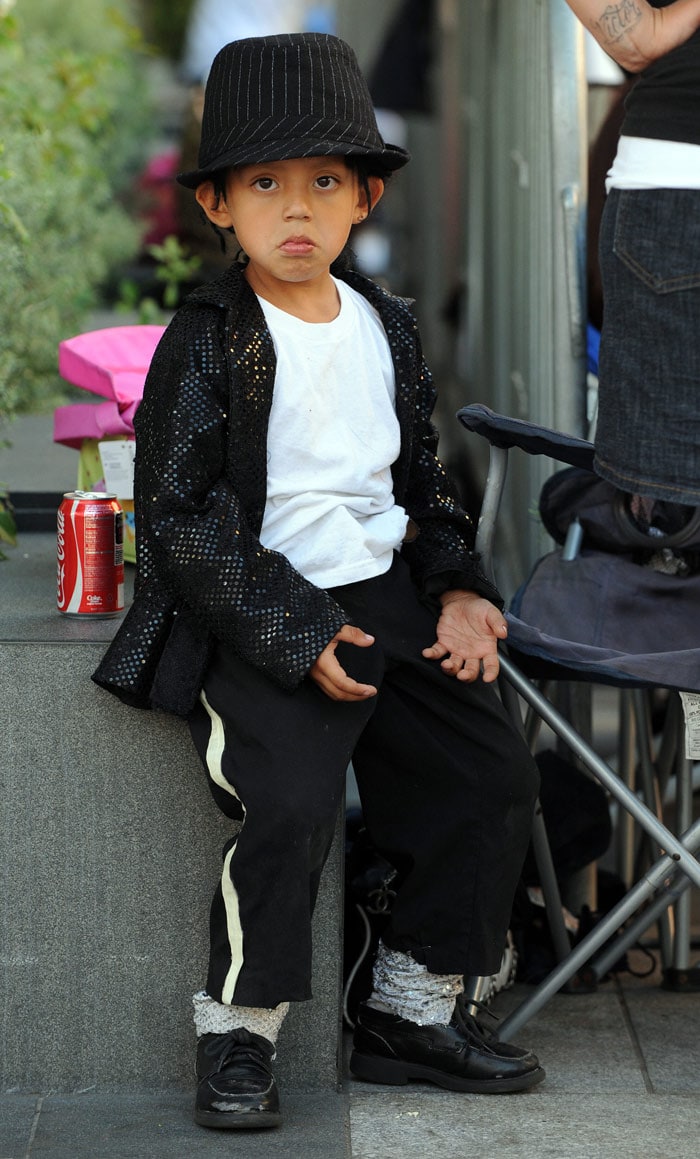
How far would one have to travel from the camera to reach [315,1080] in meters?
2.65

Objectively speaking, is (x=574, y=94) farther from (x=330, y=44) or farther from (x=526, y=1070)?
(x=526, y=1070)

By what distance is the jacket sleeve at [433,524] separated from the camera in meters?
2.68

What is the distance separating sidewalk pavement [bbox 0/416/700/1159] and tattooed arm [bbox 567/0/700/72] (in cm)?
177

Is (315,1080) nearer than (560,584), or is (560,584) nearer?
(315,1080)

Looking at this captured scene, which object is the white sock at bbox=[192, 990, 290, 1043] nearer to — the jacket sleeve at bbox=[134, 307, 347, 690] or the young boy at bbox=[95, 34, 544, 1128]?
the young boy at bbox=[95, 34, 544, 1128]

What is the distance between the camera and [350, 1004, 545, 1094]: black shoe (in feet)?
8.64

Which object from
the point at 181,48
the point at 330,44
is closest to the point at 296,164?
the point at 330,44

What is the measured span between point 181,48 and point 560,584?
24561 mm

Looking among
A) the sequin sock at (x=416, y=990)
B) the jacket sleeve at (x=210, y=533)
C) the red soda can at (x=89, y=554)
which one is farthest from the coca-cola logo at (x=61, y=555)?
the sequin sock at (x=416, y=990)

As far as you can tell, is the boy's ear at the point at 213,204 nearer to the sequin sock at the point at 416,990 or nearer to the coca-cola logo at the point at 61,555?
the coca-cola logo at the point at 61,555

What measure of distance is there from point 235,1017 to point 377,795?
44 cm

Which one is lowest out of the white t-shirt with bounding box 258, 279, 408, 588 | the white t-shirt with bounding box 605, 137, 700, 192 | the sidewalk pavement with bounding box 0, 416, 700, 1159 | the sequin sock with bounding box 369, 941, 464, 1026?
the sidewalk pavement with bounding box 0, 416, 700, 1159

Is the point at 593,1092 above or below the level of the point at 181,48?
below

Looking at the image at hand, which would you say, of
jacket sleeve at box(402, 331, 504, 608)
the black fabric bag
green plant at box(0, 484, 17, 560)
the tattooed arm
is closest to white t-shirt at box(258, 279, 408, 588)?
jacket sleeve at box(402, 331, 504, 608)
